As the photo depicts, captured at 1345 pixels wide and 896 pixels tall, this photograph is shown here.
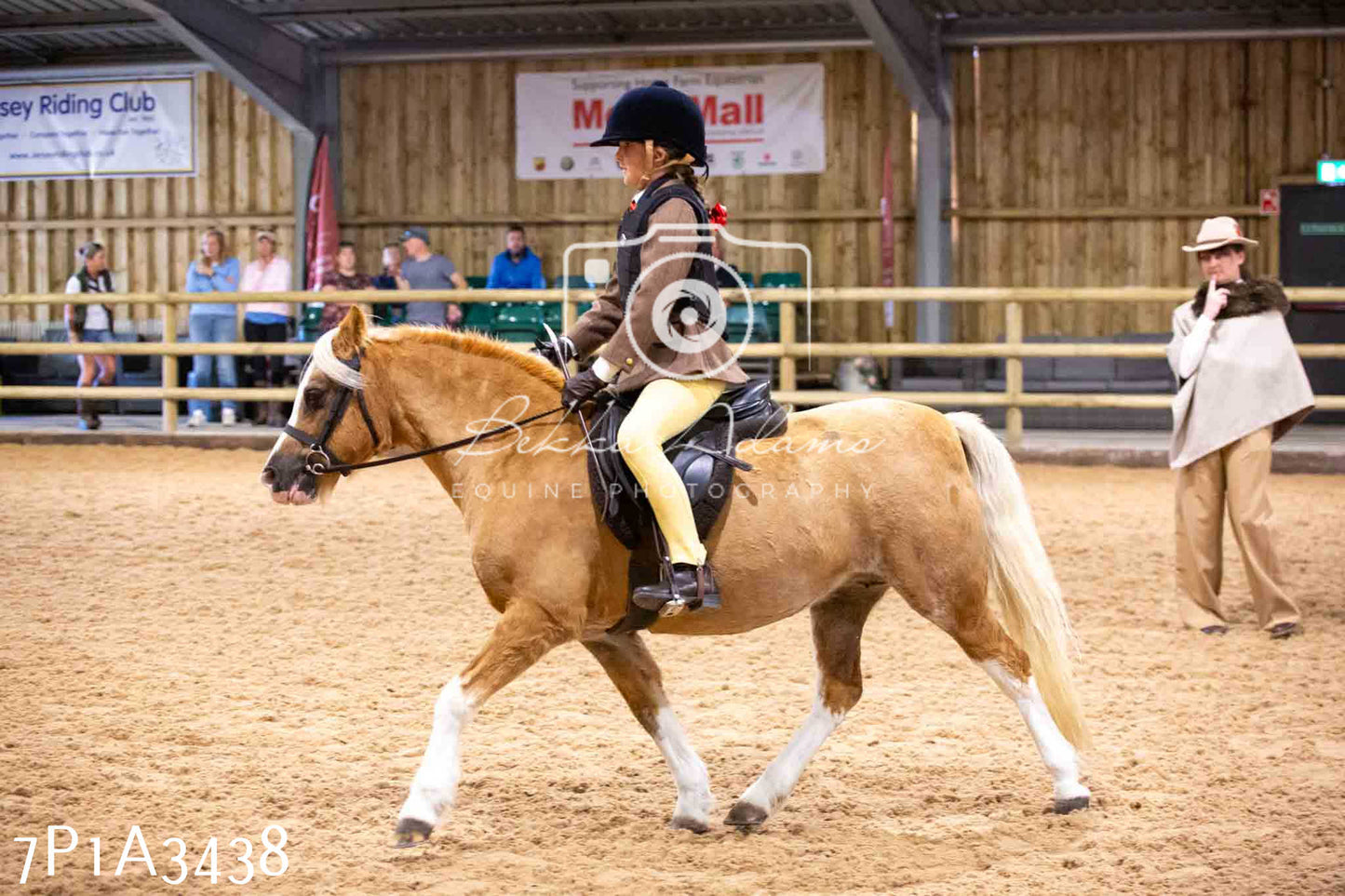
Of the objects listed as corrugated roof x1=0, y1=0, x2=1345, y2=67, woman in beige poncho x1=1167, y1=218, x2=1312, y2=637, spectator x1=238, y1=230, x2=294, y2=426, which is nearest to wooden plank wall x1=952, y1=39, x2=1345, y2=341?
corrugated roof x1=0, y1=0, x2=1345, y2=67

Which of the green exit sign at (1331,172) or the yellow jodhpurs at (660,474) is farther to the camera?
the green exit sign at (1331,172)

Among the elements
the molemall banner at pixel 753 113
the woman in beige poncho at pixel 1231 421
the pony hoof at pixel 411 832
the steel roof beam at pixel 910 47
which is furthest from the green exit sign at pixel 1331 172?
the pony hoof at pixel 411 832

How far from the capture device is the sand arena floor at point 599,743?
11.4ft

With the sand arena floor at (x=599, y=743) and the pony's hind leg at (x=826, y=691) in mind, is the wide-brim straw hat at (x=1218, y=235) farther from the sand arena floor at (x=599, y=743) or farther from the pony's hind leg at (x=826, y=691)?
the pony's hind leg at (x=826, y=691)

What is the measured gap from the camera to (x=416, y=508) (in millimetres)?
9648

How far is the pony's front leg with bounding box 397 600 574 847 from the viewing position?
11.4ft

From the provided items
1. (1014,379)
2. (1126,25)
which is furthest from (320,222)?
(1126,25)

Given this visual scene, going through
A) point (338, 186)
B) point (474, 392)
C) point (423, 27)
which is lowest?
point (474, 392)

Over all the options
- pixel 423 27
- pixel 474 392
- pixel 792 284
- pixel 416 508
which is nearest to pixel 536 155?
pixel 423 27

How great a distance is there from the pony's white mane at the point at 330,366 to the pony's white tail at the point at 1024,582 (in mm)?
1765

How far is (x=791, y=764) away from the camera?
3965mm

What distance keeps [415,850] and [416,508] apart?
6227 mm

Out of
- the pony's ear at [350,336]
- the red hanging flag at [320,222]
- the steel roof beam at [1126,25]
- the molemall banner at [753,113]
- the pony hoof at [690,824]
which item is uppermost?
the steel roof beam at [1126,25]

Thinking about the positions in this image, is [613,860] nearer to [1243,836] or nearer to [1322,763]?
[1243,836]
